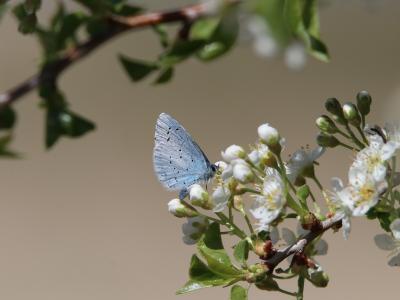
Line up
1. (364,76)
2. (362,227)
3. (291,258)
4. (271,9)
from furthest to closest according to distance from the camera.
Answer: (364,76)
(362,227)
(271,9)
(291,258)

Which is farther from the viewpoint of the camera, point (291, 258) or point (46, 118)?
point (46, 118)

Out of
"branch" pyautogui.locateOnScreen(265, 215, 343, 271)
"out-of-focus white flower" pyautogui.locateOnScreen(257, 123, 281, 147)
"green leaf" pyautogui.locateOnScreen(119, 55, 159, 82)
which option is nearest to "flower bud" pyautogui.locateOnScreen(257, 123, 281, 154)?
"out-of-focus white flower" pyautogui.locateOnScreen(257, 123, 281, 147)

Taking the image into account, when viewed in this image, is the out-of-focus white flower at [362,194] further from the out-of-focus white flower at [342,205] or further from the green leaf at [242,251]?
the green leaf at [242,251]

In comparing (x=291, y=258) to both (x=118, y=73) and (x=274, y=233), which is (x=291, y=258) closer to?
(x=274, y=233)

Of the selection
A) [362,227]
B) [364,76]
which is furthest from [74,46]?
[364,76]

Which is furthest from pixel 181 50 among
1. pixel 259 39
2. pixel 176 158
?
pixel 176 158

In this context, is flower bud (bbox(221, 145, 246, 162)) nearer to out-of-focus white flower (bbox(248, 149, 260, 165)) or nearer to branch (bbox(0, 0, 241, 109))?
out-of-focus white flower (bbox(248, 149, 260, 165))

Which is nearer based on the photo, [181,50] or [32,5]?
[32,5]

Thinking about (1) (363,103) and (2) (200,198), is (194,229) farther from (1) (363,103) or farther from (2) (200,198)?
(1) (363,103)

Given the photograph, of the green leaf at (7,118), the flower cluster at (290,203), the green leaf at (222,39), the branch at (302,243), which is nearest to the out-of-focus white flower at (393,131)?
the flower cluster at (290,203)
